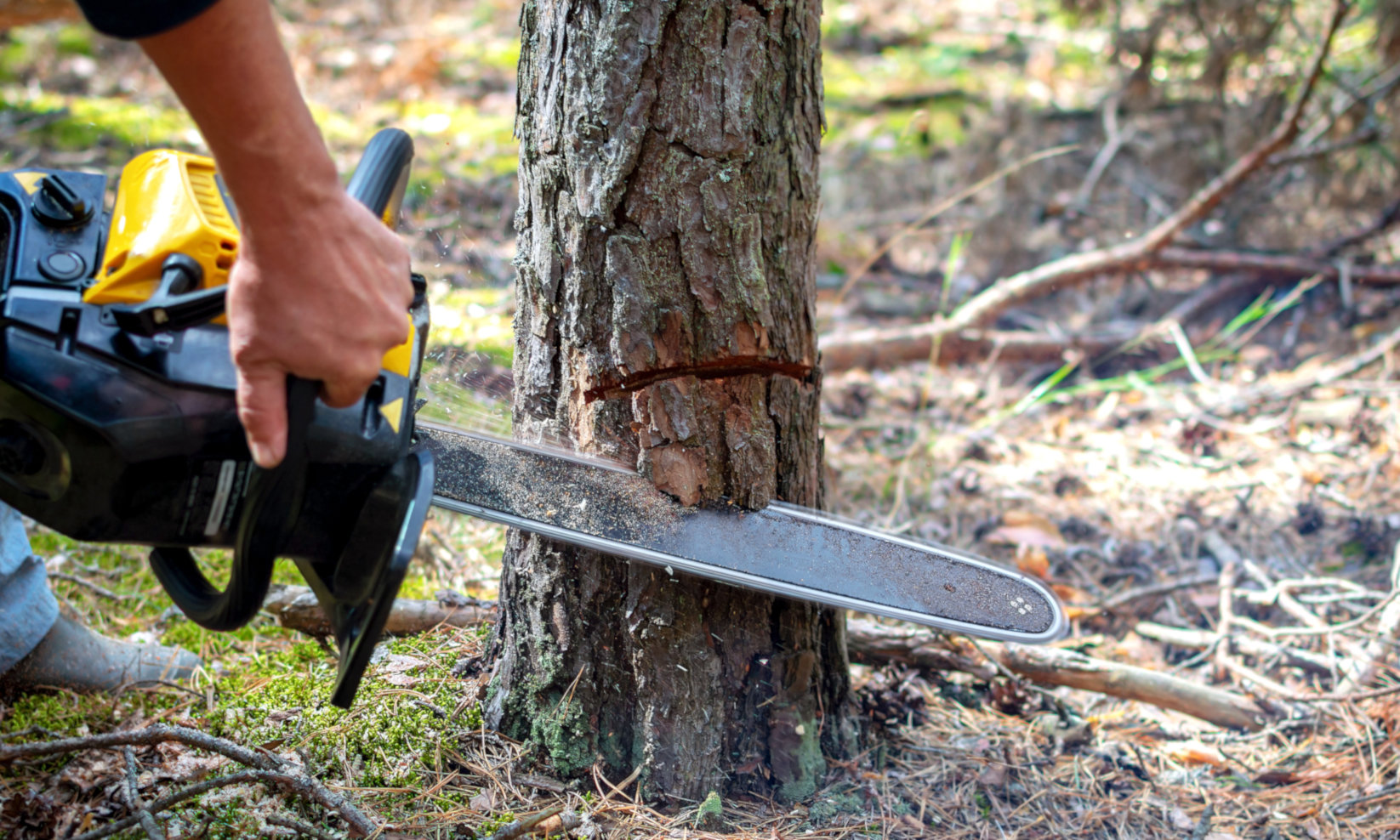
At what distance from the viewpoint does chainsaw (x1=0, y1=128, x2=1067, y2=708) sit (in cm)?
110

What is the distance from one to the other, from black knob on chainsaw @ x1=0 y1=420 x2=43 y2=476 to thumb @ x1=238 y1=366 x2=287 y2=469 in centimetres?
33

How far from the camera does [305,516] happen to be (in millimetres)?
1244

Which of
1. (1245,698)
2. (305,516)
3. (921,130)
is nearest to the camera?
(305,516)

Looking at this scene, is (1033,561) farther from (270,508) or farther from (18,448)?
(18,448)

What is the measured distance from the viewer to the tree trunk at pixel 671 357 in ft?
4.41

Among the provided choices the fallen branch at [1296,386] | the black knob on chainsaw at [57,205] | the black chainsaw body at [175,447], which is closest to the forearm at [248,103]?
the black chainsaw body at [175,447]

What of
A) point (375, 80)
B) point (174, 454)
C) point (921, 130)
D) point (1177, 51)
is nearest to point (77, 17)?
point (375, 80)

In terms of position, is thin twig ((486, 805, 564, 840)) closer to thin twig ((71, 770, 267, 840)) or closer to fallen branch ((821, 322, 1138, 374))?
thin twig ((71, 770, 267, 840))

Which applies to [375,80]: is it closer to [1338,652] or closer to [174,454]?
[174,454]

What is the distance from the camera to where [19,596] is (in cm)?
172

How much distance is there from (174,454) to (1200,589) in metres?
2.72

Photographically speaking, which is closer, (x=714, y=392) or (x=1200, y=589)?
(x=714, y=392)

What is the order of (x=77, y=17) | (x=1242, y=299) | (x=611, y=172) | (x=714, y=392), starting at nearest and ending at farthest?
(x=611, y=172) → (x=714, y=392) → (x=1242, y=299) → (x=77, y=17)

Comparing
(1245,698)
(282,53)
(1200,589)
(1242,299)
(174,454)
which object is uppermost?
(1242,299)
